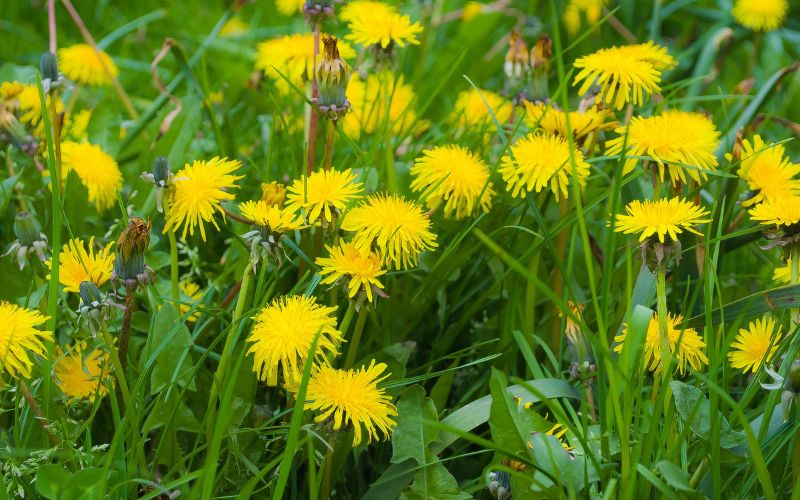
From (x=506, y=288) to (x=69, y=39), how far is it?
1661 mm

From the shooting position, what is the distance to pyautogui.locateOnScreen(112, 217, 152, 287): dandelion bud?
94 centimetres

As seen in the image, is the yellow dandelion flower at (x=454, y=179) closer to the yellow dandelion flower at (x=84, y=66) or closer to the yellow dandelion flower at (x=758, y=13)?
the yellow dandelion flower at (x=84, y=66)

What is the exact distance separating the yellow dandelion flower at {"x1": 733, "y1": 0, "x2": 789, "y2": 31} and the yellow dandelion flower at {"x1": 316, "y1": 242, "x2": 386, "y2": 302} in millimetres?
1769

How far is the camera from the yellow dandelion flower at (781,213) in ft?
3.18

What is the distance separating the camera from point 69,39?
8.00ft

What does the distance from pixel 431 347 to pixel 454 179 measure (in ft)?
0.99

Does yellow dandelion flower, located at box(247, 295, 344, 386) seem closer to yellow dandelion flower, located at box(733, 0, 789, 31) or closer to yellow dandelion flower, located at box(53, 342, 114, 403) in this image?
yellow dandelion flower, located at box(53, 342, 114, 403)

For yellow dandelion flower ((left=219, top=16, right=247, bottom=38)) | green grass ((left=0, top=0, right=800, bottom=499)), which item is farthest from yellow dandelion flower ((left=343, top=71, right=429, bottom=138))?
yellow dandelion flower ((left=219, top=16, right=247, bottom=38))

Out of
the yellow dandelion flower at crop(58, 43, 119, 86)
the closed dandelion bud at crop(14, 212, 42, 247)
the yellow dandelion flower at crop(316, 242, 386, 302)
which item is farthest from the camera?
the yellow dandelion flower at crop(58, 43, 119, 86)

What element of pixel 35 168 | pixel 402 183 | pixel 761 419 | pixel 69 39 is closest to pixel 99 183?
pixel 35 168

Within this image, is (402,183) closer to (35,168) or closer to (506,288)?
(506,288)

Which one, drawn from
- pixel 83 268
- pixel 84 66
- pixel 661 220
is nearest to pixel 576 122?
pixel 661 220

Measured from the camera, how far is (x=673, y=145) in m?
1.07

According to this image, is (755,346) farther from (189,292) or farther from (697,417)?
(189,292)
